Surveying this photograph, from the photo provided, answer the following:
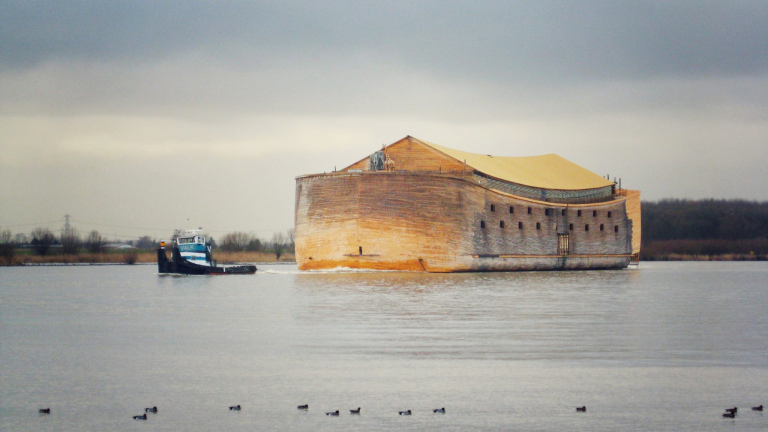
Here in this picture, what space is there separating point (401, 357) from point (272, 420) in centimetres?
463

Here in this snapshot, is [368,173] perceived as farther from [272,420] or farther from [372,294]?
[272,420]

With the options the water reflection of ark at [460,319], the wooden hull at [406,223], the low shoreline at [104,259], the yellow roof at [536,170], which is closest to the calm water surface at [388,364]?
the water reflection of ark at [460,319]

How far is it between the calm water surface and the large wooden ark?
1706 cm

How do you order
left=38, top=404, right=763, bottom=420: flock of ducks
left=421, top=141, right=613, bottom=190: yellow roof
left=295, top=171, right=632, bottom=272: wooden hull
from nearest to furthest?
left=38, top=404, right=763, bottom=420: flock of ducks
left=295, top=171, right=632, bottom=272: wooden hull
left=421, top=141, right=613, bottom=190: yellow roof

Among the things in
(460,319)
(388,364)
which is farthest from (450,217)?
(388,364)

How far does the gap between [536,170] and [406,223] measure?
797 inches

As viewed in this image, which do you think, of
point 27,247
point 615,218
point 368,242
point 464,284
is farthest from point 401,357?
point 27,247

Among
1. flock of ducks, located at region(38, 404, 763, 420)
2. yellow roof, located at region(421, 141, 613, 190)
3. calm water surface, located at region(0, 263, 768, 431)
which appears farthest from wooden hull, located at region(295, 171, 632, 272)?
flock of ducks, located at region(38, 404, 763, 420)

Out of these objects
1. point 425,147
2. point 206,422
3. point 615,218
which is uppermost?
point 425,147

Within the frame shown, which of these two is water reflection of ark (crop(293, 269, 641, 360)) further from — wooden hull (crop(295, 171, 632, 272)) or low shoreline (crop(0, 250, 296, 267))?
low shoreline (crop(0, 250, 296, 267))

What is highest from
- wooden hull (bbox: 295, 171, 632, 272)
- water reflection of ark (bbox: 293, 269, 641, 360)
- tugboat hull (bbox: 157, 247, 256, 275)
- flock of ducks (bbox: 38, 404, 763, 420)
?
wooden hull (bbox: 295, 171, 632, 272)

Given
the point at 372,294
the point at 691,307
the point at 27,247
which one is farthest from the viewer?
the point at 27,247

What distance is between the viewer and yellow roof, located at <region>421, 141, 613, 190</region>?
2101 inches

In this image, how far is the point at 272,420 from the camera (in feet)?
34.7
